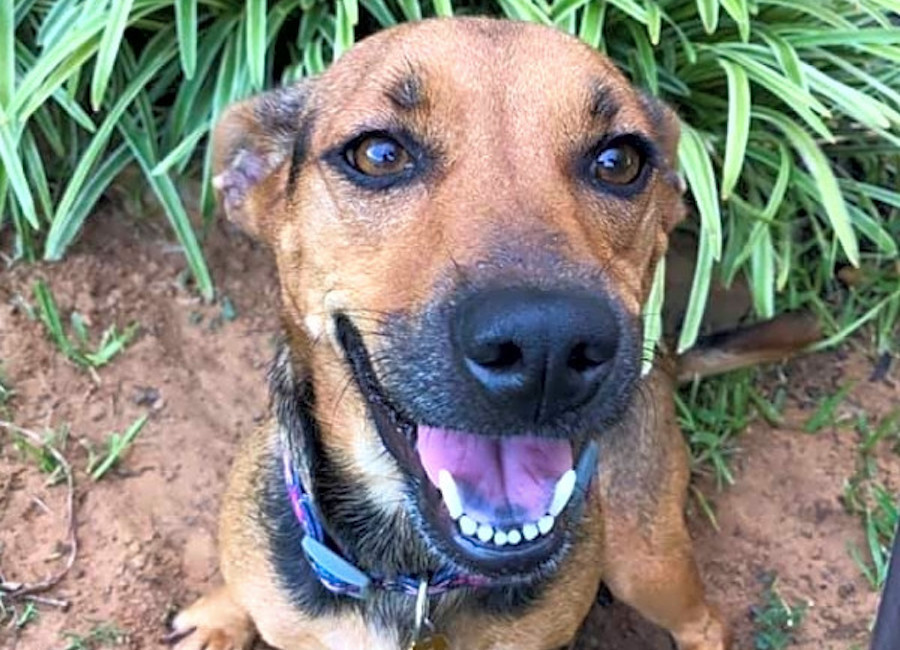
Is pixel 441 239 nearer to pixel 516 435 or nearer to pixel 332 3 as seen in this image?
pixel 516 435

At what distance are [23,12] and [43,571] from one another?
1717 mm

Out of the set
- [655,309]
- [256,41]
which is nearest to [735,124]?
[655,309]

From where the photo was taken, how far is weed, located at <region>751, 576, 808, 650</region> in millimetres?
4398

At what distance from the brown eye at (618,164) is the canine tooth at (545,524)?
2.35ft

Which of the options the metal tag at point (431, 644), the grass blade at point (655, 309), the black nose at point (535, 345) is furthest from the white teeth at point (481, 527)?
the grass blade at point (655, 309)

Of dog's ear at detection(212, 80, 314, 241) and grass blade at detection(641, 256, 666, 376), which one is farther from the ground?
dog's ear at detection(212, 80, 314, 241)

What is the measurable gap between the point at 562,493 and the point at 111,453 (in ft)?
6.28

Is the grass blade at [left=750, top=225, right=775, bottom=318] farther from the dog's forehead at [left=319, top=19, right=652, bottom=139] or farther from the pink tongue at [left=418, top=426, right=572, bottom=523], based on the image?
the pink tongue at [left=418, top=426, right=572, bottom=523]

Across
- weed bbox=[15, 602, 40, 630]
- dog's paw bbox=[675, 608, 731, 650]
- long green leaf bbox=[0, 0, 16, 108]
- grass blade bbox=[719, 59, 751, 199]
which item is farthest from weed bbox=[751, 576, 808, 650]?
long green leaf bbox=[0, 0, 16, 108]

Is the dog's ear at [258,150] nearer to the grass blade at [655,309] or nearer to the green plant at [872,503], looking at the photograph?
the grass blade at [655,309]

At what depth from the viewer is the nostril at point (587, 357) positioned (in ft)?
8.64

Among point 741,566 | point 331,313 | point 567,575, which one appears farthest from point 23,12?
point 741,566

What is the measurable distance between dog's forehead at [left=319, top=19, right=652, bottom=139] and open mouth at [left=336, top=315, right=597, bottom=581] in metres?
0.47

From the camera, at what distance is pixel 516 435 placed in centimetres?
277
